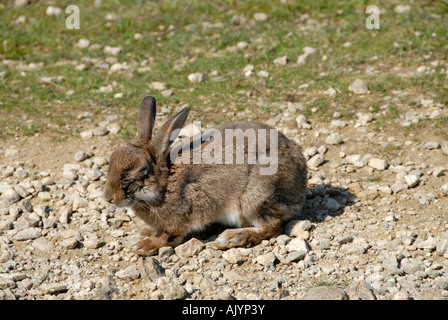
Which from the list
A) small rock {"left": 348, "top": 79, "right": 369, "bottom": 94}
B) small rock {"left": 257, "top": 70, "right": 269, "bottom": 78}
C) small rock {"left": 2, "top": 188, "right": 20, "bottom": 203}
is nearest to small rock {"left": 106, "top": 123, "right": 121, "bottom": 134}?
small rock {"left": 2, "top": 188, "right": 20, "bottom": 203}

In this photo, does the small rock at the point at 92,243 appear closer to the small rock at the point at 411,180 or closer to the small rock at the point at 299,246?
the small rock at the point at 299,246

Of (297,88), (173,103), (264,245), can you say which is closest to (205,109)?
(173,103)

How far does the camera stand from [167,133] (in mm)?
5008

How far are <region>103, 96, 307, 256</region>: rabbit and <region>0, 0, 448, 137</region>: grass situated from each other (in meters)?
1.87

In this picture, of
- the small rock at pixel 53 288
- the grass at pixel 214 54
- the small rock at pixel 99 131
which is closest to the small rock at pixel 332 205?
the grass at pixel 214 54

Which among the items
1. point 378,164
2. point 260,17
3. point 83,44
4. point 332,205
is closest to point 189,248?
point 332,205

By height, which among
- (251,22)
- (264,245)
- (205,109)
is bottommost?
(264,245)

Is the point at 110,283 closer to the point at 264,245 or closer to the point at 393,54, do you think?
the point at 264,245

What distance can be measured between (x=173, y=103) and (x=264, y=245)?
303cm

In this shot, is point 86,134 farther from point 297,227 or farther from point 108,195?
point 297,227

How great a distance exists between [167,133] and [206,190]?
64cm

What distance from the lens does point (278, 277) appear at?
4605mm

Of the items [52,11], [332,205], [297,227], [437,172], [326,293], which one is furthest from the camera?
[52,11]

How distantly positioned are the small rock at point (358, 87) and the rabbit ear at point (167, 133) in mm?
3106
